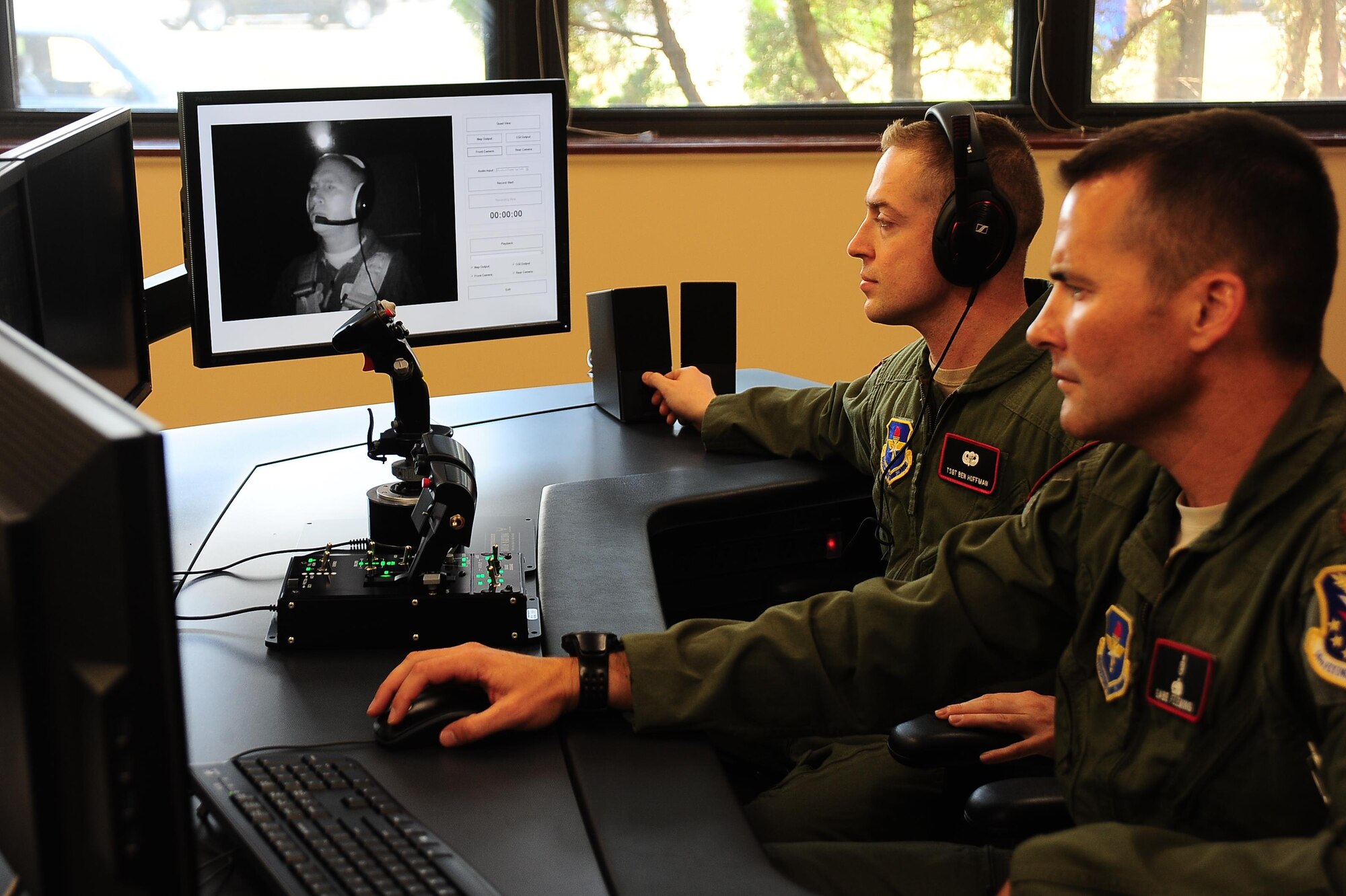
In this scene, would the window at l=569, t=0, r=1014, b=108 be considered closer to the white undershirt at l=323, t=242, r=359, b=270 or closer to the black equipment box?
the white undershirt at l=323, t=242, r=359, b=270

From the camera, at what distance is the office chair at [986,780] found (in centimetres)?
103

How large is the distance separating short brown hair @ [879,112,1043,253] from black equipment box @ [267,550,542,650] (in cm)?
83

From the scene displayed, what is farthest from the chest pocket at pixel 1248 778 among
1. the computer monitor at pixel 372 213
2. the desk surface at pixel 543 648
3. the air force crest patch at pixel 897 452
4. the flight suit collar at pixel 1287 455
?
the computer monitor at pixel 372 213

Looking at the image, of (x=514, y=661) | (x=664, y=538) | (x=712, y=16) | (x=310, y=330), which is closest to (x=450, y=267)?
(x=310, y=330)

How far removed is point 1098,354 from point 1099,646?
25 centimetres

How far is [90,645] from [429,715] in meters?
0.54

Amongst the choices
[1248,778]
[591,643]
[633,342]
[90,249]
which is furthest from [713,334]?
[1248,778]

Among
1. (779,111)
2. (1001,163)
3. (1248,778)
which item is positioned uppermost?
(779,111)

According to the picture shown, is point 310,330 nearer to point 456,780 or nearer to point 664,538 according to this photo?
point 664,538

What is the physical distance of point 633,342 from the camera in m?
1.98

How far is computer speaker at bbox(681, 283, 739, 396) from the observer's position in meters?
2.03

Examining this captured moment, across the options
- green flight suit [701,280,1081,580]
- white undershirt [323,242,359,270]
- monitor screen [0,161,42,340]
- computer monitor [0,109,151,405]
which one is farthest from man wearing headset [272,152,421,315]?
green flight suit [701,280,1081,580]

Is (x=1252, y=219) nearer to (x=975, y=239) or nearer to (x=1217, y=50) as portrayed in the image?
(x=975, y=239)

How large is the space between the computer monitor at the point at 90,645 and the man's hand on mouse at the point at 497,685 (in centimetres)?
48
